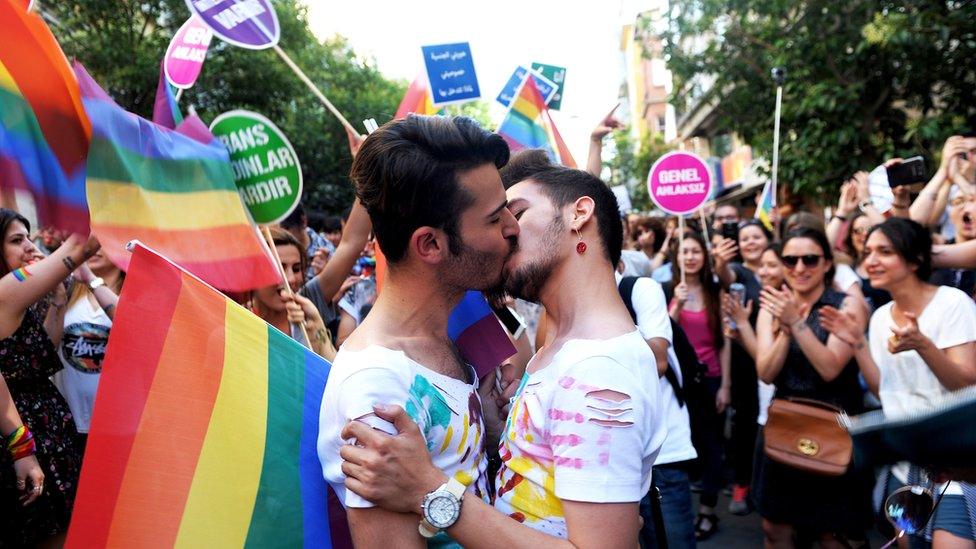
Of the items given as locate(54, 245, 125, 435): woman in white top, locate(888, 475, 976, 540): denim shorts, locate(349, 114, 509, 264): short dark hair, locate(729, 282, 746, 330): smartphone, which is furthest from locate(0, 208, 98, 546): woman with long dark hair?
locate(729, 282, 746, 330): smartphone

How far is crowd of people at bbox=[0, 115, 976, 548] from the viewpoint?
1655 mm

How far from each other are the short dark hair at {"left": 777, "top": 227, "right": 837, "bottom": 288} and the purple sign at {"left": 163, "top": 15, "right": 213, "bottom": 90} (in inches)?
141

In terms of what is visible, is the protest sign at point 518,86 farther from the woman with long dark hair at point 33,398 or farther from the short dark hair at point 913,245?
the woman with long dark hair at point 33,398

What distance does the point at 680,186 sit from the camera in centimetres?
786

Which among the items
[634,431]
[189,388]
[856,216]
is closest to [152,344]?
[189,388]

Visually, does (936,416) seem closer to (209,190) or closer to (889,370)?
(209,190)

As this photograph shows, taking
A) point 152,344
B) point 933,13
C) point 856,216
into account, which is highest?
point 152,344

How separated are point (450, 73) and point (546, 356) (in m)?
4.64

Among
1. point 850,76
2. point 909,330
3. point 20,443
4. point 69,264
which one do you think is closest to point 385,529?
point 69,264

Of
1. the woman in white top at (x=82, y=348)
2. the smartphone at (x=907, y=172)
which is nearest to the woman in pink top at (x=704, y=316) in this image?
the smartphone at (x=907, y=172)

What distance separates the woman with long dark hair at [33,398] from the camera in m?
3.35

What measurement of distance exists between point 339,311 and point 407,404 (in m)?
3.48

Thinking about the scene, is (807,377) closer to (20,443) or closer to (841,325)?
(841,325)

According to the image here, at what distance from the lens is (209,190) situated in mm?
2639
